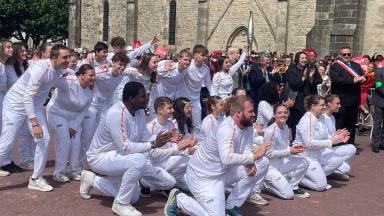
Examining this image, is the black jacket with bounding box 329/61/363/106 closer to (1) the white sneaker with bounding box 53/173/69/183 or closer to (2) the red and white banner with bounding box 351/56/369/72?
(2) the red and white banner with bounding box 351/56/369/72

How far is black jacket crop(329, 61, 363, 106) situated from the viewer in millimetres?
9812

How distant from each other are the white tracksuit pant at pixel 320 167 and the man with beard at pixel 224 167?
1.94m

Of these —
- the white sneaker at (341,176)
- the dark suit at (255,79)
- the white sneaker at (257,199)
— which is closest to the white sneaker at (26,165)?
the white sneaker at (257,199)

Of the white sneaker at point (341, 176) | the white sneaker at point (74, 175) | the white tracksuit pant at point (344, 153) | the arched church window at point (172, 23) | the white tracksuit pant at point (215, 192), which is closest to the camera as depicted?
the white tracksuit pant at point (215, 192)

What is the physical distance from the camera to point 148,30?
35.0 metres

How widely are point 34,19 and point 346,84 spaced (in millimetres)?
41643

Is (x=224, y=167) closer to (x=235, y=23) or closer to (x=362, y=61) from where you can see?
(x=362, y=61)

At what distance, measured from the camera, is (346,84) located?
9.87 m

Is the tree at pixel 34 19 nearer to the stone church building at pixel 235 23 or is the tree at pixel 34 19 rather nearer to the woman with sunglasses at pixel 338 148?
the stone church building at pixel 235 23

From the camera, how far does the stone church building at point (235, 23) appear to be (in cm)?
1934

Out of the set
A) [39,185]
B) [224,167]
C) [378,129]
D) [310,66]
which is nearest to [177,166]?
[224,167]

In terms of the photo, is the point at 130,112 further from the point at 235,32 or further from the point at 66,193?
the point at 235,32

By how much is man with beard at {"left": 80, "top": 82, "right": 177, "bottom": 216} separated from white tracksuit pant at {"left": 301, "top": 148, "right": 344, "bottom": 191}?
2.62 m

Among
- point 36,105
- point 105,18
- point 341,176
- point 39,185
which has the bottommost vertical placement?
point 341,176
